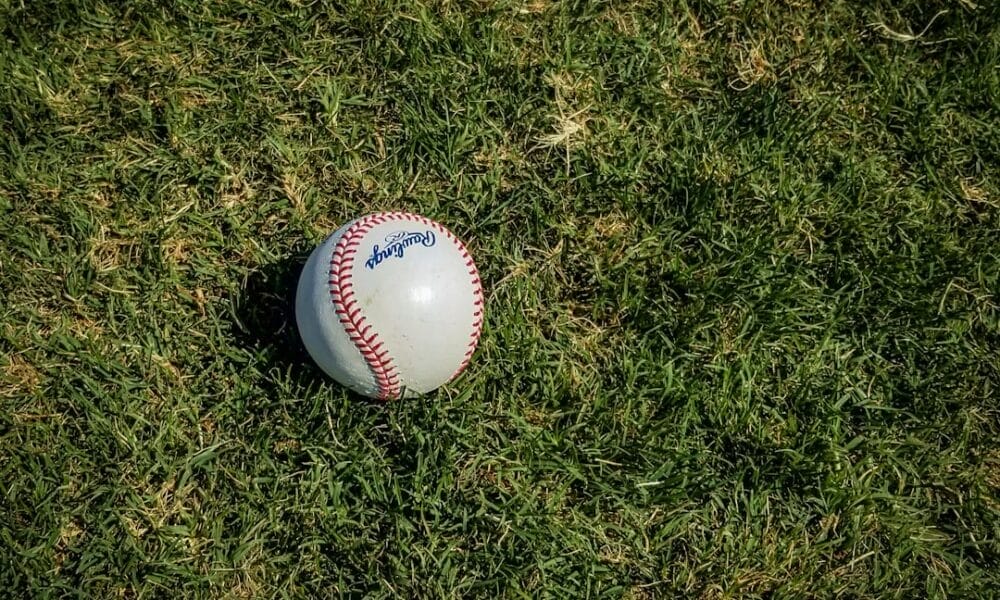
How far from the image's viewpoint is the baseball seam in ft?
9.06

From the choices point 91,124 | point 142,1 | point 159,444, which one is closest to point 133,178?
point 91,124

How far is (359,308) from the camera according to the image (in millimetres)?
2748

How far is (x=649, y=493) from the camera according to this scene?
310cm

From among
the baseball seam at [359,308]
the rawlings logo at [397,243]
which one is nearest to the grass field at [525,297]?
the baseball seam at [359,308]

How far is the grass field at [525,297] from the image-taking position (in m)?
3.04

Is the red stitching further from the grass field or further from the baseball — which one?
the grass field

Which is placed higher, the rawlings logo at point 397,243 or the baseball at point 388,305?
the rawlings logo at point 397,243

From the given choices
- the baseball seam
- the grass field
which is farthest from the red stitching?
the grass field

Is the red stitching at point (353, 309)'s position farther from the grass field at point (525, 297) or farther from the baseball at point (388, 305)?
the grass field at point (525, 297)

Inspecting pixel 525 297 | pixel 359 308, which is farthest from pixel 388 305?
pixel 525 297

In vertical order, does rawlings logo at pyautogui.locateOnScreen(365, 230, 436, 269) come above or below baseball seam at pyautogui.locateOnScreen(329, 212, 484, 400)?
above

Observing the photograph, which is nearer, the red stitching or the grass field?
the red stitching

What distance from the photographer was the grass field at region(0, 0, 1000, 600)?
3.04 m

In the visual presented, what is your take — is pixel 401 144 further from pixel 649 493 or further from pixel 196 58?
pixel 649 493
